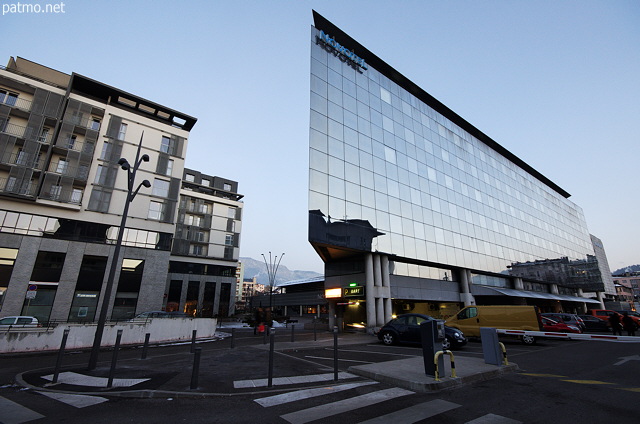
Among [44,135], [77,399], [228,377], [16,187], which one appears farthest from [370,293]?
[44,135]

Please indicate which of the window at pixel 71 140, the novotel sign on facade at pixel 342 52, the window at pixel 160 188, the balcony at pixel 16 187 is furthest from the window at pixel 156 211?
the novotel sign on facade at pixel 342 52

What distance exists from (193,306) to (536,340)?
51096 mm

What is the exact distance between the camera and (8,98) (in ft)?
97.7

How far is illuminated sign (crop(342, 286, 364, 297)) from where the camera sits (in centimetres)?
2599

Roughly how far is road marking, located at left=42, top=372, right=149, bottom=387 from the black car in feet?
39.0

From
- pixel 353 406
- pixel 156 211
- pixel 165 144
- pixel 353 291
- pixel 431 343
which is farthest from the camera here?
pixel 165 144

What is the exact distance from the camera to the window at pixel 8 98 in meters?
29.5

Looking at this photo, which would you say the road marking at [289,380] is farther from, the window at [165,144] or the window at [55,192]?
the window at [165,144]

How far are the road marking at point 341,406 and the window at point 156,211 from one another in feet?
115

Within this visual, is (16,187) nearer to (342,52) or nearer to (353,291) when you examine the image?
(353,291)

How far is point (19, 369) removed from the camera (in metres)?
9.65

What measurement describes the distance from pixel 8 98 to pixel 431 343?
44.4m

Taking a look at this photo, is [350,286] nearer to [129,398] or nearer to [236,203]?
[129,398]

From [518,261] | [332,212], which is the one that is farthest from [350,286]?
[518,261]
